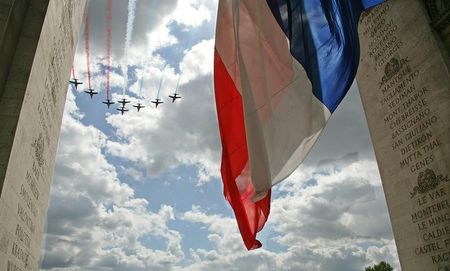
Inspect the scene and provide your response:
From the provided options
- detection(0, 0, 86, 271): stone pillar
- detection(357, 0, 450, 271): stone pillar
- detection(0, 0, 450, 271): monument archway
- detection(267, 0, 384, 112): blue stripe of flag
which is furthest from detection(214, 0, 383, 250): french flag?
detection(357, 0, 450, 271): stone pillar

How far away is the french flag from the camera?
5.78 meters

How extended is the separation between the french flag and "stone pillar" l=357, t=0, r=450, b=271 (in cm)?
467

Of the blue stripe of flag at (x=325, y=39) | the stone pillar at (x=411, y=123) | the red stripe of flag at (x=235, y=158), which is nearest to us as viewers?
the blue stripe of flag at (x=325, y=39)

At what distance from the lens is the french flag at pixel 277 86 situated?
5.78 m

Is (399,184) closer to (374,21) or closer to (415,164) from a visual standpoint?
(415,164)

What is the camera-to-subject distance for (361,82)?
1370cm

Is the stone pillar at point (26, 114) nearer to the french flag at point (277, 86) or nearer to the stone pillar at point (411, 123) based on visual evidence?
the french flag at point (277, 86)

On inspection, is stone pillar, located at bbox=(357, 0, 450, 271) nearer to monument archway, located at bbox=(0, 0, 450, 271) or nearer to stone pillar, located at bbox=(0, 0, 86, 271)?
monument archway, located at bbox=(0, 0, 450, 271)

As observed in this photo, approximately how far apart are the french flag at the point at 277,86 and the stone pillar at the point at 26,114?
358 centimetres

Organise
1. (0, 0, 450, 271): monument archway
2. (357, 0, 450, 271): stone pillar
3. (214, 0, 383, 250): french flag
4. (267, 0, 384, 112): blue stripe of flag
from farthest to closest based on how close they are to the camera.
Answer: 1. (357, 0, 450, 271): stone pillar
2. (0, 0, 450, 271): monument archway
3. (267, 0, 384, 112): blue stripe of flag
4. (214, 0, 383, 250): french flag

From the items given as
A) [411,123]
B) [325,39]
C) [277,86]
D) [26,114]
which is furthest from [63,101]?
[411,123]

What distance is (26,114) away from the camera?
24.7 feet

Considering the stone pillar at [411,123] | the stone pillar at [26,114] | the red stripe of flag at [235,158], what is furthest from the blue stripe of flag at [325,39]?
the stone pillar at [411,123]

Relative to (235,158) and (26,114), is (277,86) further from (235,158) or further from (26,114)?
(26,114)
